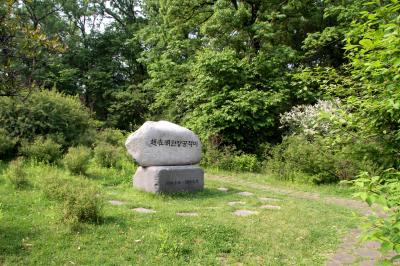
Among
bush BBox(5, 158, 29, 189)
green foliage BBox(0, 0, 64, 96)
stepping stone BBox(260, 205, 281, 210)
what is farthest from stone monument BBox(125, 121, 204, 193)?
green foliage BBox(0, 0, 64, 96)

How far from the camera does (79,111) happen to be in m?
13.7

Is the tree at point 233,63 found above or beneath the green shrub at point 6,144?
above

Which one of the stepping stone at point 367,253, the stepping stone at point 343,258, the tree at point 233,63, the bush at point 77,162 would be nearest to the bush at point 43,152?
the bush at point 77,162

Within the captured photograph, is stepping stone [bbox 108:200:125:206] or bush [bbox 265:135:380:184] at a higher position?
bush [bbox 265:135:380:184]

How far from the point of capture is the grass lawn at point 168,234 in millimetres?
4160

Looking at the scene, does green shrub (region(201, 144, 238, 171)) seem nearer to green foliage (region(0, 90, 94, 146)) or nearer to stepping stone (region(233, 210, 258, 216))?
green foliage (region(0, 90, 94, 146))

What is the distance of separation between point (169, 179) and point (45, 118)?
6710 millimetres

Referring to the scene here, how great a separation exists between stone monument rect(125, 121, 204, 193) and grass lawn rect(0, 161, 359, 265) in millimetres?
572

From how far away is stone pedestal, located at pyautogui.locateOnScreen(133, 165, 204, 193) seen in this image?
24.7ft

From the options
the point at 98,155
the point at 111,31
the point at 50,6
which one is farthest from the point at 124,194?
the point at 50,6

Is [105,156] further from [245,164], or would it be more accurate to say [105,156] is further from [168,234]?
[168,234]

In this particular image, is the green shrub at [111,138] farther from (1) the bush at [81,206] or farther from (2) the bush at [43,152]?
(1) the bush at [81,206]

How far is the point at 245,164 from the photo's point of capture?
12.2 m

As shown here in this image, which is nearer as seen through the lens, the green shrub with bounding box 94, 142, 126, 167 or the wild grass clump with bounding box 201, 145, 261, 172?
the green shrub with bounding box 94, 142, 126, 167
